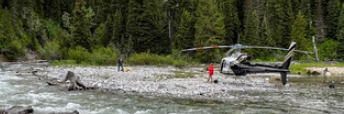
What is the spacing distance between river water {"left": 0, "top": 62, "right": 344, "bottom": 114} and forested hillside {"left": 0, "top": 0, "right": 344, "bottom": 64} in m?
24.3

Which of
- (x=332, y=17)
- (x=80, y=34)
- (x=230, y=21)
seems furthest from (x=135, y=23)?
(x=332, y=17)

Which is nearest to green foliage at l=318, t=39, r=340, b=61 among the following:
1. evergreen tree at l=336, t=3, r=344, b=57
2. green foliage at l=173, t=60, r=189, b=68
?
evergreen tree at l=336, t=3, r=344, b=57

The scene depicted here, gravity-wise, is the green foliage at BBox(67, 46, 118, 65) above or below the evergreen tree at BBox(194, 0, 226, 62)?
below

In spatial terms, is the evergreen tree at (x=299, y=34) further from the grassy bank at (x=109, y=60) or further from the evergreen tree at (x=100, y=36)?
the evergreen tree at (x=100, y=36)

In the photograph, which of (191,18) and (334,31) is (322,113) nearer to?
(191,18)

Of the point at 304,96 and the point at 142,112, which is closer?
the point at 142,112

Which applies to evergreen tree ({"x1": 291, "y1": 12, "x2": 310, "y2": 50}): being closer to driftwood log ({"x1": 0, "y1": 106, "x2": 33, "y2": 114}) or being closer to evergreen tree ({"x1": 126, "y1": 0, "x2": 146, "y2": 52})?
evergreen tree ({"x1": 126, "y1": 0, "x2": 146, "y2": 52})

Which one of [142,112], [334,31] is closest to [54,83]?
[142,112]

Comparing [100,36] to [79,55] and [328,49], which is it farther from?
[328,49]

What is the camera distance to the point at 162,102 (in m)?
16.7

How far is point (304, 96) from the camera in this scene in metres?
19.3

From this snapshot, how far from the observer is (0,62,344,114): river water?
14.8 meters

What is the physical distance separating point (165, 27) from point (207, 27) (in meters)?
8.89

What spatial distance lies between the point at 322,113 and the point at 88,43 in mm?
40824
